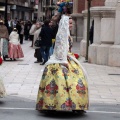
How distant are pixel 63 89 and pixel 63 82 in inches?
4.7

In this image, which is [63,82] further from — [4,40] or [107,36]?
[4,40]

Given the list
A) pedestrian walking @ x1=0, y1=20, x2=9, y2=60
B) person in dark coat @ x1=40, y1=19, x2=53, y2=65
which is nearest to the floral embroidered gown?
person in dark coat @ x1=40, y1=19, x2=53, y2=65

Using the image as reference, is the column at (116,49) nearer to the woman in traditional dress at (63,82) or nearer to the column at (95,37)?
the column at (95,37)

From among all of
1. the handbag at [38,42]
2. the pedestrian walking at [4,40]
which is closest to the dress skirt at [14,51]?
the pedestrian walking at [4,40]

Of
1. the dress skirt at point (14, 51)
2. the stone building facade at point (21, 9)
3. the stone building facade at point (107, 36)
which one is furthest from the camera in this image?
the stone building facade at point (21, 9)

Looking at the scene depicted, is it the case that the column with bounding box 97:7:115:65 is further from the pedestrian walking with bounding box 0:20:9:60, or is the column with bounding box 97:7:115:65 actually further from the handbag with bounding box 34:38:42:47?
the pedestrian walking with bounding box 0:20:9:60

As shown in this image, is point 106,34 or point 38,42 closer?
point 106,34

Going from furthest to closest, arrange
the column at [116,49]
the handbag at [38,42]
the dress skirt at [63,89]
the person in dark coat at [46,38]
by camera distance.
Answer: the handbag at [38,42]
the person in dark coat at [46,38]
the column at [116,49]
the dress skirt at [63,89]

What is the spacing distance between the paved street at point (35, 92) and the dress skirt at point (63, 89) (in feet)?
0.92

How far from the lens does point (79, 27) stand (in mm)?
38031

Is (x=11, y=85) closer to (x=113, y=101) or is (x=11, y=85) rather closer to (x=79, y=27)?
(x=113, y=101)

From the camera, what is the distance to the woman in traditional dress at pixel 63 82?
366 inches

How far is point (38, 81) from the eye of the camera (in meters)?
15.0

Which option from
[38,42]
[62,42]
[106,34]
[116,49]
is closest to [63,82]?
[62,42]
